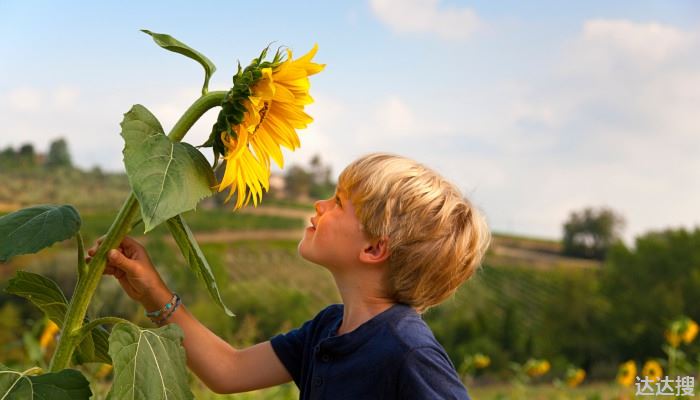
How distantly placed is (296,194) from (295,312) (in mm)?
24983

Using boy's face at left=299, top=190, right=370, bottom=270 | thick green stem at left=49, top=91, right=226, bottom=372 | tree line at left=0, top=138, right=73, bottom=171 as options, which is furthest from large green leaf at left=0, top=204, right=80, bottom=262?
tree line at left=0, top=138, right=73, bottom=171

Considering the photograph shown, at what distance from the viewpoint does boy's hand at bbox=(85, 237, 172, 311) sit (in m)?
1.47

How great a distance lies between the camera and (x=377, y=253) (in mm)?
1523

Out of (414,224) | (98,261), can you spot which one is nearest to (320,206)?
(414,224)

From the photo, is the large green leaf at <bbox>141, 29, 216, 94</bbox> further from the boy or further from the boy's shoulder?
the boy's shoulder

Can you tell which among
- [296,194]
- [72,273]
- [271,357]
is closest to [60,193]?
[72,273]

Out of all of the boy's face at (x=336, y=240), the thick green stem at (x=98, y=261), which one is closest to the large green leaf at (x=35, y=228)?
the thick green stem at (x=98, y=261)

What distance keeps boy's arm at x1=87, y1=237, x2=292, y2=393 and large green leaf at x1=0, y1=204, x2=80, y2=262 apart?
130mm

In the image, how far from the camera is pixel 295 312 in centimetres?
1769

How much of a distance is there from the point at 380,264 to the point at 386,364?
0.18 meters

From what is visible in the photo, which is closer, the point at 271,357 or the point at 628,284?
the point at 271,357

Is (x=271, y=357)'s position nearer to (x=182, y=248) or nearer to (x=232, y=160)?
(x=182, y=248)

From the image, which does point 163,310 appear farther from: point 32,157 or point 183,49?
point 32,157

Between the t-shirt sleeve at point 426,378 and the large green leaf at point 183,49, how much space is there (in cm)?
54
